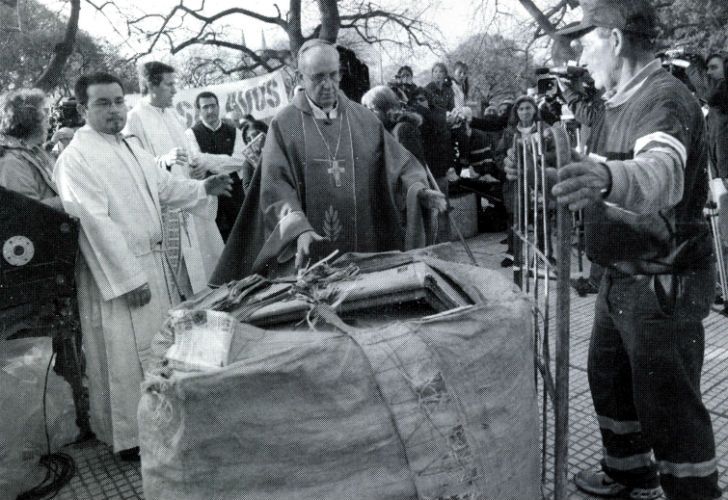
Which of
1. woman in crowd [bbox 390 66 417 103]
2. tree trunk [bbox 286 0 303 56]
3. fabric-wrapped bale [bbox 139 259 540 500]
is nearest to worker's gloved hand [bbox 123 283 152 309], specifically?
fabric-wrapped bale [bbox 139 259 540 500]

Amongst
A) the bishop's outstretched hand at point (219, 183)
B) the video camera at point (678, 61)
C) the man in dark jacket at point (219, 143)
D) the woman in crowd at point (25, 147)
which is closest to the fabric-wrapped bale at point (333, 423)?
the bishop's outstretched hand at point (219, 183)

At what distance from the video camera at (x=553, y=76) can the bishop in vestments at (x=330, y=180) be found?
1216mm

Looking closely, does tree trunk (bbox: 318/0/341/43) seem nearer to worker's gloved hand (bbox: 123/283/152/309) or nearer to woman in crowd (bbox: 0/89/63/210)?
woman in crowd (bbox: 0/89/63/210)

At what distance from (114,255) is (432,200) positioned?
5.22 ft

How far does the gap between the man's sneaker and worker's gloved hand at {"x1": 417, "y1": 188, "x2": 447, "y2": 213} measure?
1.31 meters

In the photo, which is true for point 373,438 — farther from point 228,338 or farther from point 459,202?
point 459,202

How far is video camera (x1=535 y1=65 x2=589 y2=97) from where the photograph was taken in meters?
3.70

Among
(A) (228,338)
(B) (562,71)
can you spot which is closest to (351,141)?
(B) (562,71)

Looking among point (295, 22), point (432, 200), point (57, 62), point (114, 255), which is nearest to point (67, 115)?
point (114, 255)

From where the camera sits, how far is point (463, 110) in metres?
8.25

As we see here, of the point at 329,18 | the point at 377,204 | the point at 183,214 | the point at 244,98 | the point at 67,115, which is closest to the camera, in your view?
the point at 377,204

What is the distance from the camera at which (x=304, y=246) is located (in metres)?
2.70

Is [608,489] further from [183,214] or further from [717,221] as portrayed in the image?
[183,214]

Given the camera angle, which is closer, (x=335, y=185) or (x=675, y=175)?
(x=675, y=175)
